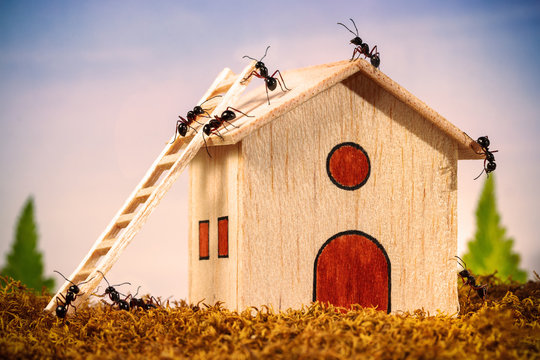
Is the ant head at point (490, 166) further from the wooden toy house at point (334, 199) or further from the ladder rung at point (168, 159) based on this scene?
the ladder rung at point (168, 159)

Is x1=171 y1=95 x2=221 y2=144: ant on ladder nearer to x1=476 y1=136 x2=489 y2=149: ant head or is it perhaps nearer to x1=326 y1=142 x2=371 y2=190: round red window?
x1=326 y1=142 x2=371 y2=190: round red window

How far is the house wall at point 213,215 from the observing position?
188 inches

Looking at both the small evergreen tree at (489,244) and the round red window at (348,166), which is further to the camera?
the small evergreen tree at (489,244)

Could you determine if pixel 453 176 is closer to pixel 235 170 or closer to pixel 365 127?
pixel 365 127

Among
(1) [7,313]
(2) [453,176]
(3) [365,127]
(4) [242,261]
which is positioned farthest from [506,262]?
(1) [7,313]

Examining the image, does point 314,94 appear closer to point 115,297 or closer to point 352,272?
point 352,272

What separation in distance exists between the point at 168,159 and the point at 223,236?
899 millimetres

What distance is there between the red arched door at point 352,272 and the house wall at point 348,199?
0.06m

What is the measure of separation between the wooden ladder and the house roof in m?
0.21

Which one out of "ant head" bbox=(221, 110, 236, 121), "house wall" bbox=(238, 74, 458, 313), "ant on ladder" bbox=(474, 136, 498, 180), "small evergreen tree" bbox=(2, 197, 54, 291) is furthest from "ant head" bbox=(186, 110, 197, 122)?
"small evergreen tree" bbox=(2, 197, 54, 291)

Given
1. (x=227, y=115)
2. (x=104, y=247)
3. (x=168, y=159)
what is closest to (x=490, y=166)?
(x=227, y=115)

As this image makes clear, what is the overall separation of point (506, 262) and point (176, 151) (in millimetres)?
6406

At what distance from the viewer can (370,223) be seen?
5090 millimetres

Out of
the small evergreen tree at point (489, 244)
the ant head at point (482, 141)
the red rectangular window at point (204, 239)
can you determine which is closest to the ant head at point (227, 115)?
the red rectangular window at point (204, 239)
